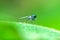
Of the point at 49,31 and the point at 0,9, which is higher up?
the point at 0,9

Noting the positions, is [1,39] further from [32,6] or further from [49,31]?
[32,6]

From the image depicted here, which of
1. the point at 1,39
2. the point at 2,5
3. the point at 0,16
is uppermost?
the point at 2,5

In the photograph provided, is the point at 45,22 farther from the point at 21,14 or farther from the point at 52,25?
the point at 21,14

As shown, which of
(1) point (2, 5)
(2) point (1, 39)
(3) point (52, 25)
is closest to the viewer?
(2) point (1, 39)

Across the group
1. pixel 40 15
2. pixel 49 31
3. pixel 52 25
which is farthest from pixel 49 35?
pixel 40 15

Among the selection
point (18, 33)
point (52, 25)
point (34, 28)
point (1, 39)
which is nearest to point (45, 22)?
point (52, 25)

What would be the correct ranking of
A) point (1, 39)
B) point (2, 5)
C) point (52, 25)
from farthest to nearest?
point (2, 5)
point (52, 25)
point (1, 39)

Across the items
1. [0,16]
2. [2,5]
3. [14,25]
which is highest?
[2,5]

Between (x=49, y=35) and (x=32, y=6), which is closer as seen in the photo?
(x=49, y=35)

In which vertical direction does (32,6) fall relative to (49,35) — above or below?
above
